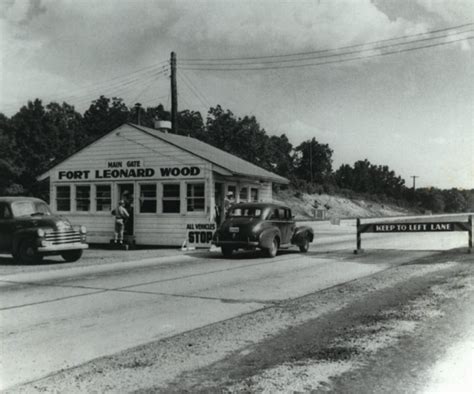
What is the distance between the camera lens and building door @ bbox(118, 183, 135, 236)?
22750mm

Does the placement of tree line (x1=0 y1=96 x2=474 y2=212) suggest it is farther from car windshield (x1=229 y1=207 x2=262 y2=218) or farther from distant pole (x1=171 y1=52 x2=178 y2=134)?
car windshield (x1=229 y1=207 x2=262 y2=218)

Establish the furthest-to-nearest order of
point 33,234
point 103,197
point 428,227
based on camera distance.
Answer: point 103,197 → point 428,227 → point 33,234

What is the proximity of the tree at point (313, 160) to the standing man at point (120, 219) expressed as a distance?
81.1 meters

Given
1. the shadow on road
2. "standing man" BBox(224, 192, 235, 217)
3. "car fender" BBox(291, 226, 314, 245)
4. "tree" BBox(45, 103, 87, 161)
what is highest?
"tree" BBox(45, 103, 87, 161)

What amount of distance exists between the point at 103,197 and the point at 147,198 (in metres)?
2.50

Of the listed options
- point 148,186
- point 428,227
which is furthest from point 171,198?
point 428,227

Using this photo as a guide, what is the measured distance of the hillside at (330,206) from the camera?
68.8 m

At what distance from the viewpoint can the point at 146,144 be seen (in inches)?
904

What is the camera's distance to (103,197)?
78.0ft

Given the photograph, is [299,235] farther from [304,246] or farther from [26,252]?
[26,252]

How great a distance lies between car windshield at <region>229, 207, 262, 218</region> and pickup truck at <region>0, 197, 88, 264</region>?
4775 mm

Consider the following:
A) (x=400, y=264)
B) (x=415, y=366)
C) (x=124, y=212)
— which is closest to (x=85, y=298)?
(x=415, y=366)

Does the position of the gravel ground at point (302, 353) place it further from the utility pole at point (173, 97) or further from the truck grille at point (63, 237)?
the utility pole at point (173, 97)

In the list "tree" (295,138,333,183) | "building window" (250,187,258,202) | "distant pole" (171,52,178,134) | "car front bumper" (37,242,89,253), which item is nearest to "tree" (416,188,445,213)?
"tree" (295,138,333,183)
